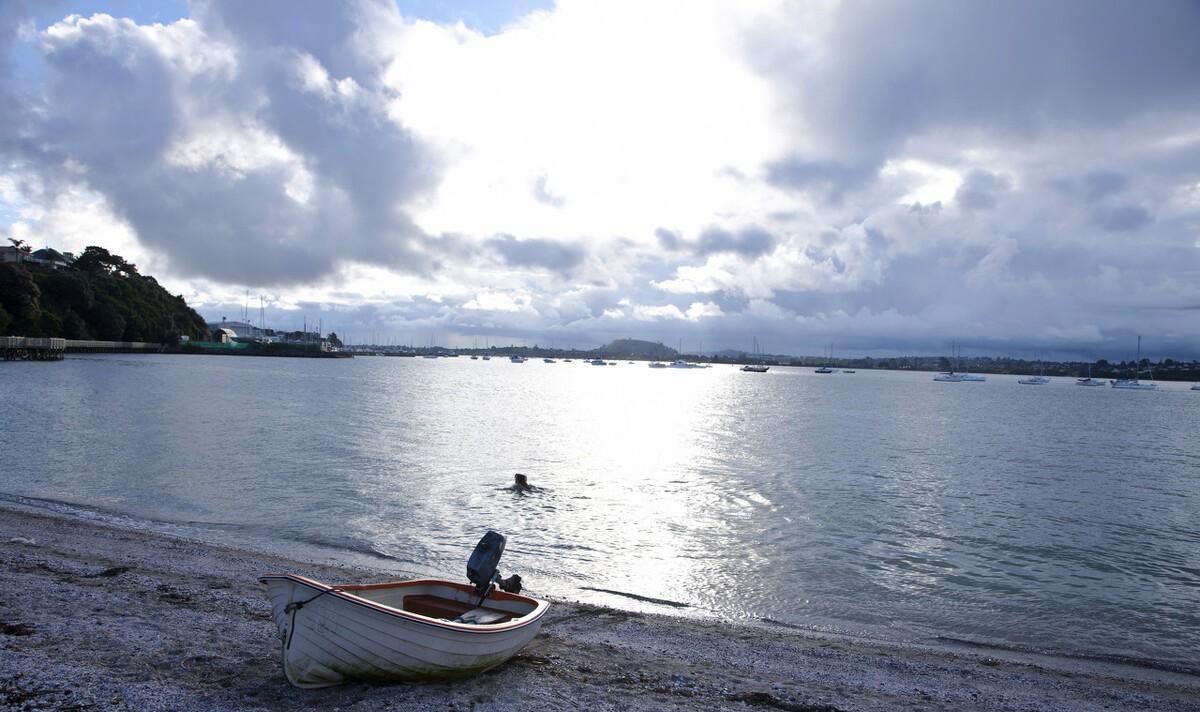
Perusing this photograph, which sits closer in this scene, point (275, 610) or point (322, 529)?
point (275, 610)

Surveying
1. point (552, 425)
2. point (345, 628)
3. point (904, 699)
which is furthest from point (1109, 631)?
point (552, 425)

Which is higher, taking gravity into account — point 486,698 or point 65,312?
point 65,312

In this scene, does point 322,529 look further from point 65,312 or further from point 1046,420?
point 65,312

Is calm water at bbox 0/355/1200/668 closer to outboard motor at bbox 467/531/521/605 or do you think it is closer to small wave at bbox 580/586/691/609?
small wave at bbox 580/586/691/609

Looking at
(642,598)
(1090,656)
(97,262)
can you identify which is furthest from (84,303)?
(1090,656)

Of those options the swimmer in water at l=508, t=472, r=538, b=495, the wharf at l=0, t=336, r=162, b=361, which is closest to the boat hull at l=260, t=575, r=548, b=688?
the swimmer in water at l=508, t=472, r=538, b=495

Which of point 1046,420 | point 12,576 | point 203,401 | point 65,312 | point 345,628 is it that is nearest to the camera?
point 345,628

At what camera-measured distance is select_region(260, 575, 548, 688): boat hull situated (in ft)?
26.8

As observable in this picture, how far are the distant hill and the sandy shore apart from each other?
5491 inches

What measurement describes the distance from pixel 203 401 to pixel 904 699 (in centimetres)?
6136

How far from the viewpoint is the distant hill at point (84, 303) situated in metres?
128

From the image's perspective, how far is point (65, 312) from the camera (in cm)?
15300

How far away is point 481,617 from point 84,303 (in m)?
184

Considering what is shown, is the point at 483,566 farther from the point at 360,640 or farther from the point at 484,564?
the point at 360,640
